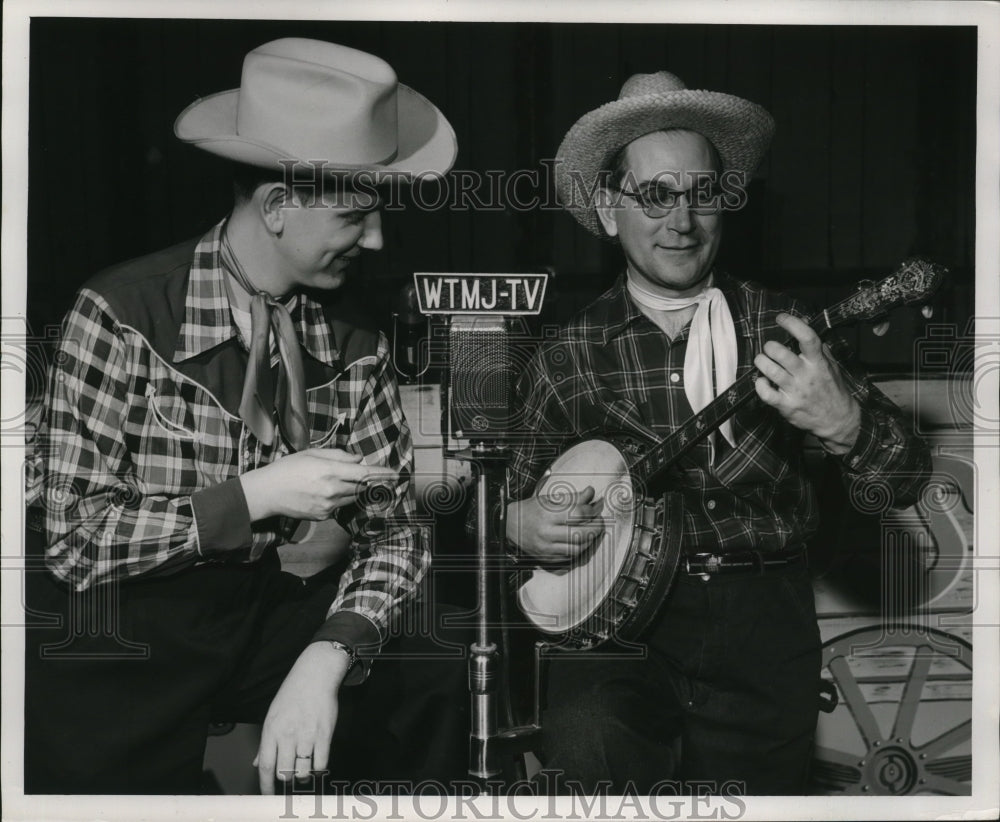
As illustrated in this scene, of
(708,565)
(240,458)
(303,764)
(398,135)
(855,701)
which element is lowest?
(303,764)

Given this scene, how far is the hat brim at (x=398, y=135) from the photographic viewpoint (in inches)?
101

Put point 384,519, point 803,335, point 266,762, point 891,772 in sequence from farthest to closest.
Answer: point 891,772 < point 384,519 < point 266,762 < point 803,335

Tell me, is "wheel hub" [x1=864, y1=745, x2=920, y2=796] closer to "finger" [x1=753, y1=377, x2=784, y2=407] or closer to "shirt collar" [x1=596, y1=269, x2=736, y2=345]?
"finger" [x1=753, y1=377, x2=784, y2=407]

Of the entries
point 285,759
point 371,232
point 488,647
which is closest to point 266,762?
point 285,759

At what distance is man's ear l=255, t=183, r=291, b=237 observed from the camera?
2559 millimetres

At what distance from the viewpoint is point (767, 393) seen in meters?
2.44

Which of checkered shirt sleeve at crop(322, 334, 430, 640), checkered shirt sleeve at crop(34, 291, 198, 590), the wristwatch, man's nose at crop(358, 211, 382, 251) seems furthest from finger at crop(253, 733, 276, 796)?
man's nose at crop(358, 211, 382, 251)

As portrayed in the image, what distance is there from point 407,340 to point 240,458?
511 millimetres

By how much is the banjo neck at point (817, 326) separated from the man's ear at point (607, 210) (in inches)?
20.1

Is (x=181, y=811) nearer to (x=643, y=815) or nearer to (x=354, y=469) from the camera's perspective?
(x=354, y=469)

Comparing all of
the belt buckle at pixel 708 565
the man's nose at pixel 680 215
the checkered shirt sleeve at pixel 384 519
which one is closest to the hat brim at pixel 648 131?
the man's nose at pixel 680 215

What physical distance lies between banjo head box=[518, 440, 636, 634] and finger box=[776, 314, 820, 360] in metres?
0.50

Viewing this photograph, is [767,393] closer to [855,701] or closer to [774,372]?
[774,372]

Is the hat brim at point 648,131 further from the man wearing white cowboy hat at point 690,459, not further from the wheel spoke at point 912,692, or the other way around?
the wheel spoke at point 912,692
